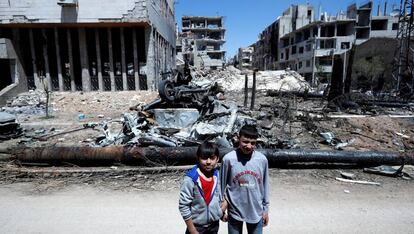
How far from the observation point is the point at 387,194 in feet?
14.0

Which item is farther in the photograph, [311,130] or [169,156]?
[311,130]

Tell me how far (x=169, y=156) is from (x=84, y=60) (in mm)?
16560

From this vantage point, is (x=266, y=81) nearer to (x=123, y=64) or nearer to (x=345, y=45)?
(x=123, y=64)

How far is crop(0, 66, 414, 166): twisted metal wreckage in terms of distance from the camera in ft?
18.0

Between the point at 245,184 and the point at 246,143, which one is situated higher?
the point at 246,143

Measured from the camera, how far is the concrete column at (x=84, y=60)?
1859 centimetres

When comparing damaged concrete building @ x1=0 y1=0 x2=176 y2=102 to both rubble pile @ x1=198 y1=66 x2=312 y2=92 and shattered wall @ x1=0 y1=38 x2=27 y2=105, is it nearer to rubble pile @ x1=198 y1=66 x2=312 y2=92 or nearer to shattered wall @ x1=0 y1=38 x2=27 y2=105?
shattered wall @ x1=0 y1=38 x2=27 y2=105

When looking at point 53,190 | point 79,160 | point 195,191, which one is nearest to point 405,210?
point 195,191

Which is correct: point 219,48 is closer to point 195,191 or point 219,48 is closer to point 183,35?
point 183,35

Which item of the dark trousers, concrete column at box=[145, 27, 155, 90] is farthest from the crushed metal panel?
concrete column at box=[145, 27, 155, 90]

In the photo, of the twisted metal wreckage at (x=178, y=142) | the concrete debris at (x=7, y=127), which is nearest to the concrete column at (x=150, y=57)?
the twisted metal wreckage at (x=178, y=142)

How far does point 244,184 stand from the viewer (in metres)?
2.30

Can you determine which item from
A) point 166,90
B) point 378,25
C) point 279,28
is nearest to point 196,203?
point 166,90

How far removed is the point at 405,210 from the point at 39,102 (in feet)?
60.5
